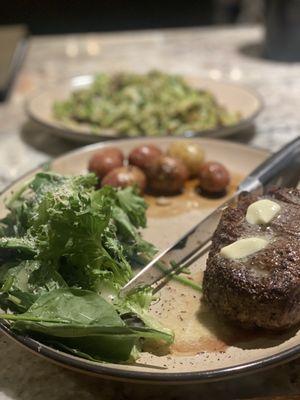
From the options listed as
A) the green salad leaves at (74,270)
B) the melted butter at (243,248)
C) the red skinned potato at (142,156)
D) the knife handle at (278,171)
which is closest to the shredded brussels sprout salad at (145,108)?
the red skinned potato at (142,156)

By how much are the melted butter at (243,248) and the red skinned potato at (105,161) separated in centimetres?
64

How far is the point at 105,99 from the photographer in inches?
87.6

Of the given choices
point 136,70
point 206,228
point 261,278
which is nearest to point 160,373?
point 261,278

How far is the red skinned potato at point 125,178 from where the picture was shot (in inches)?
59.7

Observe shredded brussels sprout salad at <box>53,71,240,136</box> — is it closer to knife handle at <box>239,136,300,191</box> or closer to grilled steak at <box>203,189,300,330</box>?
knife handle at <box>239,136,300,191</box>

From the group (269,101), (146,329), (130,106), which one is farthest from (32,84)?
(146,329)

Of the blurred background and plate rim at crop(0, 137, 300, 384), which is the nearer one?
plate rim at crop(0, 137, 300, 384)

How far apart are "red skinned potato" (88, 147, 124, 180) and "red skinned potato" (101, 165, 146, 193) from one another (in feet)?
0.11

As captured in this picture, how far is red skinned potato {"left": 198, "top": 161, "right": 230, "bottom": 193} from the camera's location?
5.16ft

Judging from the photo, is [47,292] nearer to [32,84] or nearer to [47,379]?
[47,379]

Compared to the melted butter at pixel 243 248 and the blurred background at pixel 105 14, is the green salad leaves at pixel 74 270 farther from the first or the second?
the blurred background at pixel 105 14

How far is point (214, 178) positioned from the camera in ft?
5.16

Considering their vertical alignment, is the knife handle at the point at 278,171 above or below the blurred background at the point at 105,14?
above

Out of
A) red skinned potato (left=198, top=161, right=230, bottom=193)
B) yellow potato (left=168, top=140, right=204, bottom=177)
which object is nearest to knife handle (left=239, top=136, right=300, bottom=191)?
red skinned potato (left=198, top=161, right=230, bottom=193)
